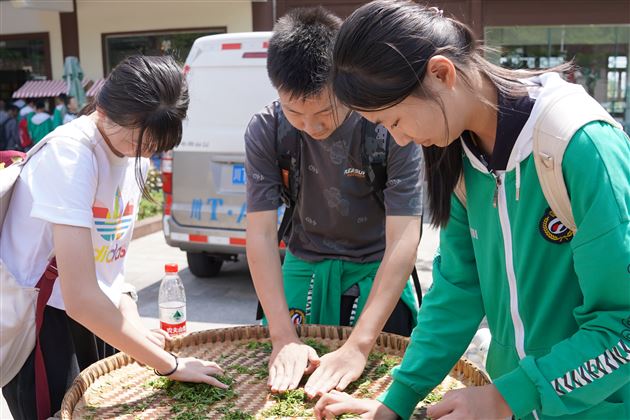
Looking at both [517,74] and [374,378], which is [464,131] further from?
[374,378]

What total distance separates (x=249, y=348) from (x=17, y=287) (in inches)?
26.8

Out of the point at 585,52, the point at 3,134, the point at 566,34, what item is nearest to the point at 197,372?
the point at 566,34

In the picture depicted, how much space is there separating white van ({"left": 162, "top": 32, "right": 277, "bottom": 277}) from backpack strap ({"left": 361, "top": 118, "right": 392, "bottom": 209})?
3.19m

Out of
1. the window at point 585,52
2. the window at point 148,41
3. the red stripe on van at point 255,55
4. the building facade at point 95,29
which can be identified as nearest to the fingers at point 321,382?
the red stripe on van at point 255,55

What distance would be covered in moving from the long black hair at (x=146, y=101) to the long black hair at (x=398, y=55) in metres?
0.63

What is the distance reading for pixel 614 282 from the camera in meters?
1.05

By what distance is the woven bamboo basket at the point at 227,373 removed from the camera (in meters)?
1.61

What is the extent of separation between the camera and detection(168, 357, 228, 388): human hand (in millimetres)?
1717

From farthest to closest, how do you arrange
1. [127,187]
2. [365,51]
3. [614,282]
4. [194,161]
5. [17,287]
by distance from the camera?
[194,161]
[127,187]
[17,287]
[365,51]
[614,282]

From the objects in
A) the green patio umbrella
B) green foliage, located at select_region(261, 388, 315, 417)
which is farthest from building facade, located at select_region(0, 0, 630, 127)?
green foliage, located at select_region(261, 388, 315, 417)

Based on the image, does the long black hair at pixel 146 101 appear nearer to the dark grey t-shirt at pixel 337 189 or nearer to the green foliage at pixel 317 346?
the dark grey t-shirt at pixel 337 189

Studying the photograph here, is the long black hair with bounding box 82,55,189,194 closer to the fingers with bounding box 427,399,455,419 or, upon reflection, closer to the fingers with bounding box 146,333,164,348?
the fingers with bounding box 146,333,164,348

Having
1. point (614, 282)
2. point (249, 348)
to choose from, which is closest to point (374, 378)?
point (249, 348)

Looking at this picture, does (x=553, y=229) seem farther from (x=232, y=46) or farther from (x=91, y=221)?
(x=232, y=46)
